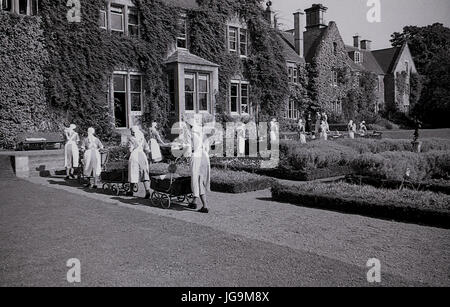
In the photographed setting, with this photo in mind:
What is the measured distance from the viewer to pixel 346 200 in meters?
9.05

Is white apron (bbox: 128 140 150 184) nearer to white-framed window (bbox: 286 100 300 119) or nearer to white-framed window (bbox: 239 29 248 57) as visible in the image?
white-framed window (bbox: 239 29 248 57)

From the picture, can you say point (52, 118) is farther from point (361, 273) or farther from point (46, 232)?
point (361, 273)

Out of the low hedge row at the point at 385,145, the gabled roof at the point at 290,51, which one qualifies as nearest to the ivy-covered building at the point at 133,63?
A: the gabled roof at the point at 290,51

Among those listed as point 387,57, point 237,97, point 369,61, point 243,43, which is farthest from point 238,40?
point 387,57

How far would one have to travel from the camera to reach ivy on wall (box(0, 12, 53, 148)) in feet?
60.7

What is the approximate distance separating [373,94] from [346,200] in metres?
38.6

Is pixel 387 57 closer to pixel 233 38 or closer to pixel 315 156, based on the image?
pixel 233 38

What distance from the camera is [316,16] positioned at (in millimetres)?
40938

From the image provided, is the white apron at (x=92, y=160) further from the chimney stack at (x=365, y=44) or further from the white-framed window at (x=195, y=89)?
the chimney stack at (x=365, y=44)

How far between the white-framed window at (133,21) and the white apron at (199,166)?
16.5 meters

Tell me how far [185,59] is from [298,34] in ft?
54.5

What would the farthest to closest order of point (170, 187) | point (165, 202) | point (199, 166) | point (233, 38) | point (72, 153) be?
point (233, 38), point (72, 153), point (165, 202), point (170, 187), point (199, 166)

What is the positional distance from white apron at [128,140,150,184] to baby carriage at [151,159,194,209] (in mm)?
968

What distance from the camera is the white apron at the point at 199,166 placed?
28.3 feet
